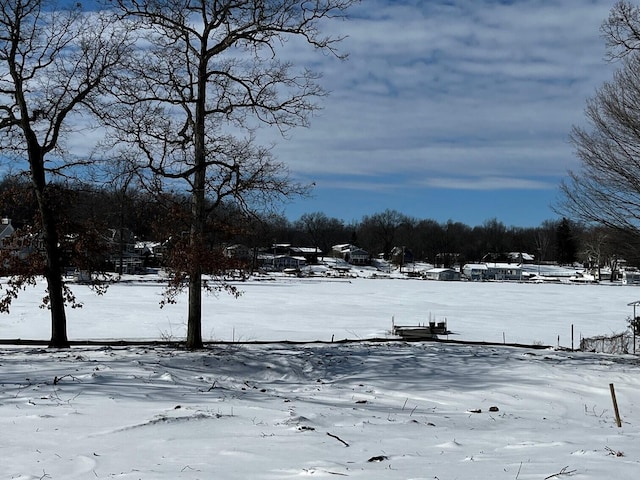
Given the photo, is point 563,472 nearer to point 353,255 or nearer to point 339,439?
point 339,439

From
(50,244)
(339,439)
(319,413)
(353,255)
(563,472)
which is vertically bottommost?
(319,413)

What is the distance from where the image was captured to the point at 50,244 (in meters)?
16.0

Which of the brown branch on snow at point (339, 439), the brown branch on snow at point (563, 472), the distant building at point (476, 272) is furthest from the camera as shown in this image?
the distant building at point (476, 272)

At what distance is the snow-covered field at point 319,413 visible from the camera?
5816mm

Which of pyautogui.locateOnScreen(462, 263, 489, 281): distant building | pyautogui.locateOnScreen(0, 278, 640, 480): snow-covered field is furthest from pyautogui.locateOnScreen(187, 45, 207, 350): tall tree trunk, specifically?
pyautogui.locateOnScreen(462, 263, 489, 281): distant building

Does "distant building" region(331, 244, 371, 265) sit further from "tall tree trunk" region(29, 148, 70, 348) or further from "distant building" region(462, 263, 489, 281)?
"tall tree trunk" region(29, 148, 70, 348)

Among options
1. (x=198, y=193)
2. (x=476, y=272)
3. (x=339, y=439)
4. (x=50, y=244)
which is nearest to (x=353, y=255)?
(x=476, y=272)

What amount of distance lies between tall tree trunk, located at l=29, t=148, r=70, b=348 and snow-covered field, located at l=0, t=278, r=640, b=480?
2.35 meters

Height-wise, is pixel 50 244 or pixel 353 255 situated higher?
pixel 353 255

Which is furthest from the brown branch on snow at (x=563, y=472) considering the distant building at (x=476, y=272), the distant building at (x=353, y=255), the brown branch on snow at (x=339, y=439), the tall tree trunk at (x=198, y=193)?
the distant building at (x=353, y=255)

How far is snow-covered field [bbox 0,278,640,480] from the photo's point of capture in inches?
229

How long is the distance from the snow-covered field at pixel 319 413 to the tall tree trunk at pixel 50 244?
2.35 m

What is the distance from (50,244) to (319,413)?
1033 cm

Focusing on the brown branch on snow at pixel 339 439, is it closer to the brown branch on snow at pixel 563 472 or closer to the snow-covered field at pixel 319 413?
the snow-covered field at pixel 319 413
